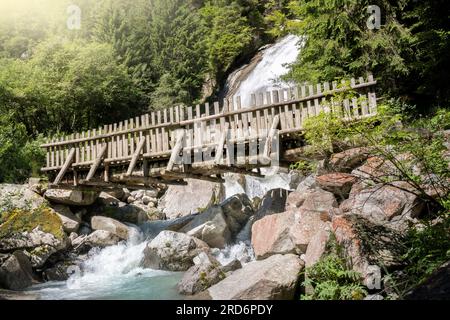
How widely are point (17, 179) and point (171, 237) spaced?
896cm

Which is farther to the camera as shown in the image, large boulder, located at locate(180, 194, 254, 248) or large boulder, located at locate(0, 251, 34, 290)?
large boulder, located at locate(180, 194, 254, 248)

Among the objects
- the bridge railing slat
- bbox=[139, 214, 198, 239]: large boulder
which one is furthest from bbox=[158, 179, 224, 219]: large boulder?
the bridge railing slat

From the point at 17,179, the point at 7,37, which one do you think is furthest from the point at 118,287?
the point at 7,37

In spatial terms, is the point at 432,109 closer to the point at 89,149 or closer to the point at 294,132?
the point at 294,132

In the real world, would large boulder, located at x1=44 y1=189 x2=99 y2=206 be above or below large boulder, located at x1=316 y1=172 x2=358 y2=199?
below

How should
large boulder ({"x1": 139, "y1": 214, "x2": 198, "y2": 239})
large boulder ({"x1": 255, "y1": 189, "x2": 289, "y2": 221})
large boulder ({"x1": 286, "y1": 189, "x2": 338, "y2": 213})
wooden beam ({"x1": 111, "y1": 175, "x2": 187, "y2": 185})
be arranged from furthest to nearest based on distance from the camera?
large boulder ({"x1": 139, "y1": 214, "x2": 198, "y2": 239}), wooden beam ({"x1": 111, "y1": 175, "x2": 187, "y2": 185}), large boulder ({"x1": 255, "y1": 189, "x2": 289, "y2": 221}), large boulder ({"x1": 286, "y1": 189, "x2": 338, "y2": 213})

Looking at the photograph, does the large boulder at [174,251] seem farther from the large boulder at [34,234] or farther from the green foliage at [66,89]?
the green foliage at [66,89]

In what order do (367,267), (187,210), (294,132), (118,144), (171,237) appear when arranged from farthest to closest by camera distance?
(187,210)
(118,144)
(171,237)
(294,132)
(367,267)

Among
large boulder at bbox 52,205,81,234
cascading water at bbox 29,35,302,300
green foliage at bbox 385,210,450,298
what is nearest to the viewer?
green foliage at bbox 385,210,450,298

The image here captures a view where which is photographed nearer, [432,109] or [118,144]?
[432,109]

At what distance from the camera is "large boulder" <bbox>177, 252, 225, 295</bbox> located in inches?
295

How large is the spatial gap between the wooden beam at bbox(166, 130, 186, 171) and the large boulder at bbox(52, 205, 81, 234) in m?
5.46

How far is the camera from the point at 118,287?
905 centimetres

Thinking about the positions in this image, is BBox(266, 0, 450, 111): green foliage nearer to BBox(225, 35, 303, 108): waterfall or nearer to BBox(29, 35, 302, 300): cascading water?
BBox(29, 35, 302, 300): cascading water
